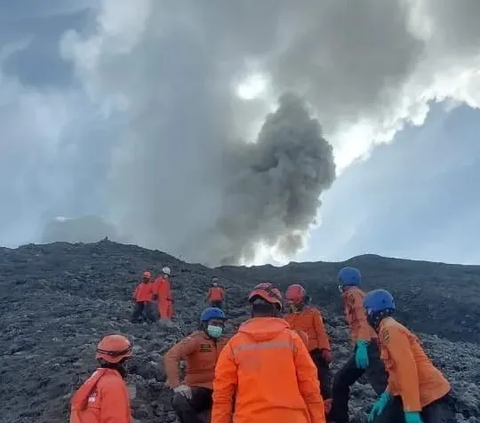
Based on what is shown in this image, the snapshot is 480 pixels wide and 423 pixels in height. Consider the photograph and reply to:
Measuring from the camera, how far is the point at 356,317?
724cm

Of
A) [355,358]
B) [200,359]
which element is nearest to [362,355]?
[355,358]

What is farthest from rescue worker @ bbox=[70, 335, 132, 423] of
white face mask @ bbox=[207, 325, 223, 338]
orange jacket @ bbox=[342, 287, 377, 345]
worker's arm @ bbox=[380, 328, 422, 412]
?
orange jacket @ bbox=[342, 287, 377, 345]

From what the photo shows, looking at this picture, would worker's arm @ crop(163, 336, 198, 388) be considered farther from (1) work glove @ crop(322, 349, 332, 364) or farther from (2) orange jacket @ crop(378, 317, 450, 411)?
(2) orange jacket @ crop(378, 317, 450, 411)

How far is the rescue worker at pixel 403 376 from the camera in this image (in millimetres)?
5078

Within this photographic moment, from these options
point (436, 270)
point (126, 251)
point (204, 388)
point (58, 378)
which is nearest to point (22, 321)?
point (58, 378)

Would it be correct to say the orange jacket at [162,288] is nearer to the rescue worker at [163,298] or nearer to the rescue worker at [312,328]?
the rescue worker at [163,298]

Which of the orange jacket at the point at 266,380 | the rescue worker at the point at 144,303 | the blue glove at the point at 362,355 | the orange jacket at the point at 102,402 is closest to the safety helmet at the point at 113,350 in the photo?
the orange jacket at the point at 102,402

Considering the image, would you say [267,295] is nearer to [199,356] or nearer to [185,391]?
[185,391]

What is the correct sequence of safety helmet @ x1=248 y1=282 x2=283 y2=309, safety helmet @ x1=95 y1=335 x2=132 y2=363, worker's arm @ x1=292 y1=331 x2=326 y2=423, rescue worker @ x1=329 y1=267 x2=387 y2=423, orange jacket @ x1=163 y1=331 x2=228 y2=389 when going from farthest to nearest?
rescue worker @ x1=329 y1=267 x2=387 y2=423 < orange jacket @ x1=163 y1=331 x2=228 y2=389 < safety helmet @ x1=95 y1=335 x2=132 y2=363 < safety helmet @ x1=248 y1=282 x2=283 y2=309 < worker's arm @ x1=292 y1=331 x2=326 y2=423

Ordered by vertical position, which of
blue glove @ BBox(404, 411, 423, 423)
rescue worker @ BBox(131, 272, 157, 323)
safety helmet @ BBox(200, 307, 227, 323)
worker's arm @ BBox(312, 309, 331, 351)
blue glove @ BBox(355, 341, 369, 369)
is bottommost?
blue glove @ BBox(404, 411, 423, 423)

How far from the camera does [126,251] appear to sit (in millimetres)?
34156

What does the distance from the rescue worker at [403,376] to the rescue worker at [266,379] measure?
1.09 metres

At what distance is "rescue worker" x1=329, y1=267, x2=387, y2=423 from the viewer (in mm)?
6895

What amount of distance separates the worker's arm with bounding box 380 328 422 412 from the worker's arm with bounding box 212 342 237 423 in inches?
60.2
